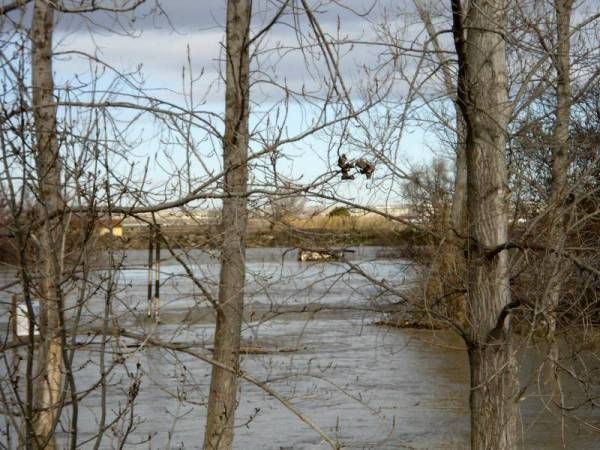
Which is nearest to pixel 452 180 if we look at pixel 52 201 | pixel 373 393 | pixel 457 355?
pixel 373 393

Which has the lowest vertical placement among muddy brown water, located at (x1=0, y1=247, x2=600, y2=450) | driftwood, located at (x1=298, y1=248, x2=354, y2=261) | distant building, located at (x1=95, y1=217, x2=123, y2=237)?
muddy brown water, located at (x1=0, y1=247, x2=600, y2=450)

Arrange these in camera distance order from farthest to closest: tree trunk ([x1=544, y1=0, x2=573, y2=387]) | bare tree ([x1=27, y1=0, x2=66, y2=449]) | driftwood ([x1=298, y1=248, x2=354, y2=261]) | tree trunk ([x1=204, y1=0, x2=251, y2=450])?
driftwood ([x1=298, y1=248, x2=354, y2=261]), tree trunk ([x1=204, y1=0, x2=251, y2=450]), tree trunk ([x1=544, y1=0, x2=573, y2=387]), bare tree ([x1=27, y1=0, x2=66, y2=449])

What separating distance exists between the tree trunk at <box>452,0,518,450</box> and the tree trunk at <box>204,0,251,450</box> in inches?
66.5

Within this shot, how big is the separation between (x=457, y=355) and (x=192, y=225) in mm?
13199

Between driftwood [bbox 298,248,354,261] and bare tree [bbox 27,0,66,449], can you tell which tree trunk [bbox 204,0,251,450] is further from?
bare tree [bbox 27,0,66,449]

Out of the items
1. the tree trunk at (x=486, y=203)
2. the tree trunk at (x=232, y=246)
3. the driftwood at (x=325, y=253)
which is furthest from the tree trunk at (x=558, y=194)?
the tree trunk at (x=232, y=246)

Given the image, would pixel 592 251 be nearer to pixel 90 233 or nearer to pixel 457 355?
pixel 90 233

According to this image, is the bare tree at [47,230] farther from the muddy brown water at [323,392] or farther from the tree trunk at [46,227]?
the muddy brown water at [323,392]

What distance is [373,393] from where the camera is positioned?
15828 millimetres

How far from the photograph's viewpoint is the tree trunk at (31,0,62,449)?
457 centimetres

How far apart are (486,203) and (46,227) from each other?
4.62m

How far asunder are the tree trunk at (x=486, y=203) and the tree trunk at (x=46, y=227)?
311 centimetres

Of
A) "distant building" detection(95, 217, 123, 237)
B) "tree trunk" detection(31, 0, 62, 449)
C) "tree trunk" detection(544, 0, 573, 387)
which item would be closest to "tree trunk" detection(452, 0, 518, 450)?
"tree trunk" detection(544, 0, 573, 387)

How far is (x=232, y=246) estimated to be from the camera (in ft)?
26.3
